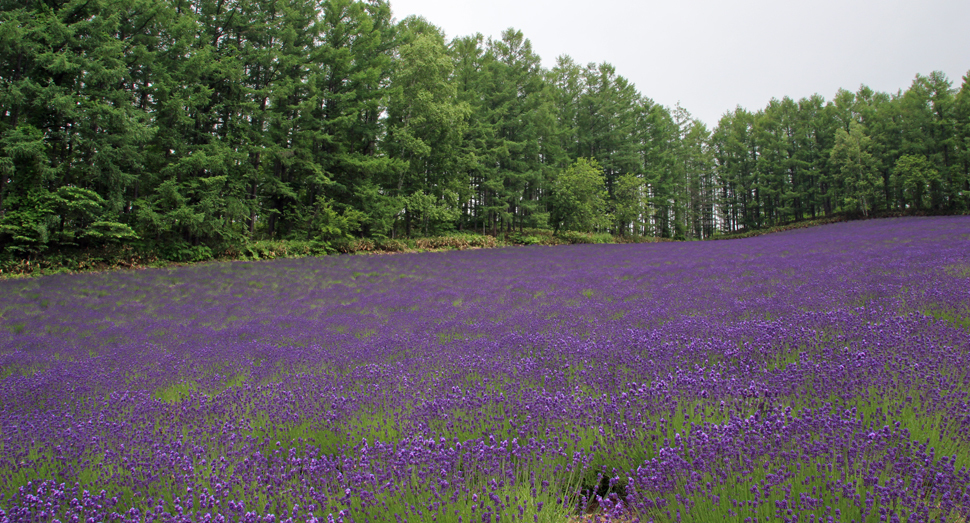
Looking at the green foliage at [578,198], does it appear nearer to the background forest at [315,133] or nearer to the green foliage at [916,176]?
the background forest at [315,133]

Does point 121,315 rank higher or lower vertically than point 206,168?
lower

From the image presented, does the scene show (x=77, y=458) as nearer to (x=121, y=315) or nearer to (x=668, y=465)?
(x=668, y=465)

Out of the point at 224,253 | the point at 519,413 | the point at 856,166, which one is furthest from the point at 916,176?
the point at 224,253

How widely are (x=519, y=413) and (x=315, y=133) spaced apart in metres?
21.0

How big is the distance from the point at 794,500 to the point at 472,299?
7.64m

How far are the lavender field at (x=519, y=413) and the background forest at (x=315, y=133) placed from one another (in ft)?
32.9

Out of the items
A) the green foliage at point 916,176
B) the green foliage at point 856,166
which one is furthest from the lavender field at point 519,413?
the green foliage at point 856,166

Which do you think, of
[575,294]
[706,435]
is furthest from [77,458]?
[575,294]

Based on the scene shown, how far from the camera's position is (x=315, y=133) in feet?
68.3

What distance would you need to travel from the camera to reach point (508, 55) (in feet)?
105

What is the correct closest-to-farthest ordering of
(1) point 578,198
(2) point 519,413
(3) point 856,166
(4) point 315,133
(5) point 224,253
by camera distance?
(2) point 519,413
(5) point 224,253
(4) point 315,133
(1) point 578,198
(3) point 856,166

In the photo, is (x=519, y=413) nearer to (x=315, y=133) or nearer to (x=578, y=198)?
(x=315, y=133)

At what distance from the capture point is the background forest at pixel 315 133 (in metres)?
14.3

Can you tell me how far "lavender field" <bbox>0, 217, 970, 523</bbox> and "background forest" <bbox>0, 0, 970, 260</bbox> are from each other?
1001 cm
